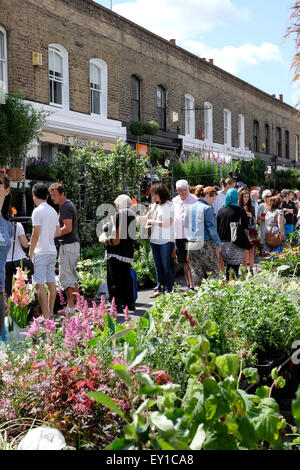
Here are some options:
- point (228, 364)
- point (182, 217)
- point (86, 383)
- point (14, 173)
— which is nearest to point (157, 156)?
point (14, 173)

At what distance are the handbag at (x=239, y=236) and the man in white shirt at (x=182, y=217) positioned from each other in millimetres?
739

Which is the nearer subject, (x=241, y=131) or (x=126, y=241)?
(x=126, y=241)

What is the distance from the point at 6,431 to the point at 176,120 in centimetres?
2042

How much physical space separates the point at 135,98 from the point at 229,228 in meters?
12.5

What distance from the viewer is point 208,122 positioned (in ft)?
84.5

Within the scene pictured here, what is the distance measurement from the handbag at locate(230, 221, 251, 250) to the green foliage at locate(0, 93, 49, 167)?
5.92 meters

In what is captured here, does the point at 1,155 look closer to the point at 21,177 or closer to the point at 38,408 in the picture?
the point at 21,177

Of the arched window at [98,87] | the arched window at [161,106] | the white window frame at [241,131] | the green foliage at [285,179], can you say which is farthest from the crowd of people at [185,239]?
the white window frame at [241,131]

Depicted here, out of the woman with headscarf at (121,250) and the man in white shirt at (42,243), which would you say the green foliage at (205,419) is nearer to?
the man in white shirt at (42,243)

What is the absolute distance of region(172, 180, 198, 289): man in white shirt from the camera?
857 cm

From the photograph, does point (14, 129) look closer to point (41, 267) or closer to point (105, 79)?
point (41, 267)

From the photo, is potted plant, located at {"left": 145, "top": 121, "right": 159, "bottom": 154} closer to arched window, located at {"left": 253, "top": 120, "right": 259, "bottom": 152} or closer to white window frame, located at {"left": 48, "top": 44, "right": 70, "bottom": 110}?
white window frame, located at {"left": 48, "top": 44, "right": 70, "bottom": 110}

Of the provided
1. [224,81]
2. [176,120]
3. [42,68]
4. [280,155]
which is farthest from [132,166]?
[280,155]

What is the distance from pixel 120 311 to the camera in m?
8.20
